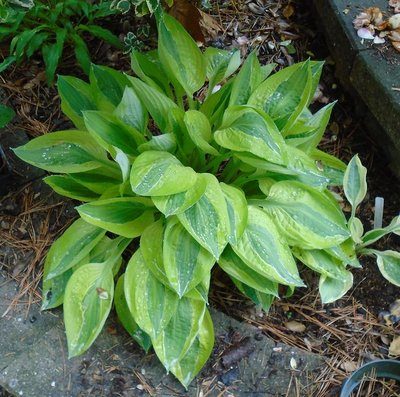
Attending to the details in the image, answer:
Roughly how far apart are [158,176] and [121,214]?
0.75 ft

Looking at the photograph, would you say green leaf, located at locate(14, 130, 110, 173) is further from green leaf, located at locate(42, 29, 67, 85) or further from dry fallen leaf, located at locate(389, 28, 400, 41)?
dry fallen leaf, located at locate(389, 28, 400, 41)

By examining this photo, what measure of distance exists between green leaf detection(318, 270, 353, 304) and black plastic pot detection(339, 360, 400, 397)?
215 millimetres

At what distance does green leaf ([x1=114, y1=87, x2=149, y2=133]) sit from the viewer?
5.38 feet

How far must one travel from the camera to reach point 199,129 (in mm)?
1629

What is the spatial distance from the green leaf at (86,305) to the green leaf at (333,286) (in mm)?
616

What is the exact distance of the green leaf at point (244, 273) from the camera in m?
1.61

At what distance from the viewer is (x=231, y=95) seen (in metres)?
1.69

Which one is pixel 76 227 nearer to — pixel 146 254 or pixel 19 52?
pixel 146 254

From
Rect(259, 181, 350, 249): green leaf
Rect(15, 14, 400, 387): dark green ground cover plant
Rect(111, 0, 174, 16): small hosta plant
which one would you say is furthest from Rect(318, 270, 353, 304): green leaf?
Rect(111, 0, 174, 16): small hosta plant

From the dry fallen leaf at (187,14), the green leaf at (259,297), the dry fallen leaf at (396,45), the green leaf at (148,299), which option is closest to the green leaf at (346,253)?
the green leaf at (259,297)

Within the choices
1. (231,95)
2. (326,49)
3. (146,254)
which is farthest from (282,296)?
(326,49)

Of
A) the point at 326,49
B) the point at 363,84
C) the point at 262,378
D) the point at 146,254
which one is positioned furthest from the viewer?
the point at 326,49

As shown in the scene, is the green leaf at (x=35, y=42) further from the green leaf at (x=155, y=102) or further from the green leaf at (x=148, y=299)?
the green leaf at (x=148, y=299)

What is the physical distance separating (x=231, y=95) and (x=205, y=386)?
2.82ft
